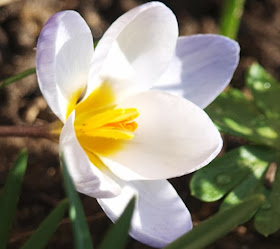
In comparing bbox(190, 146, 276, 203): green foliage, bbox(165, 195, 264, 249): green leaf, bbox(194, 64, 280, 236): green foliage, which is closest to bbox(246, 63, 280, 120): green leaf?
bbox(194, 64, 280, 236): green foliage

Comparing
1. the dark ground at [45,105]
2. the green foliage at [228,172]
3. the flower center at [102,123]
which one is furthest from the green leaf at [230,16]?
the flower center at [102,123]

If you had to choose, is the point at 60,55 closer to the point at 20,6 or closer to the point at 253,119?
the point at 253,119

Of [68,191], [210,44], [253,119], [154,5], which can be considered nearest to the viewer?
[68,191]

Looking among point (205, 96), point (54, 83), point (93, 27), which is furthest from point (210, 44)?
point (93, 27)

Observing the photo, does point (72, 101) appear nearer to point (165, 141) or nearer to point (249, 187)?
point (165, 141)

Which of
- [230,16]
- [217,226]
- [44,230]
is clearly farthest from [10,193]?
[230,16]

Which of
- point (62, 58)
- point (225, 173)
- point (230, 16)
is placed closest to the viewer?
point (62, 58)
